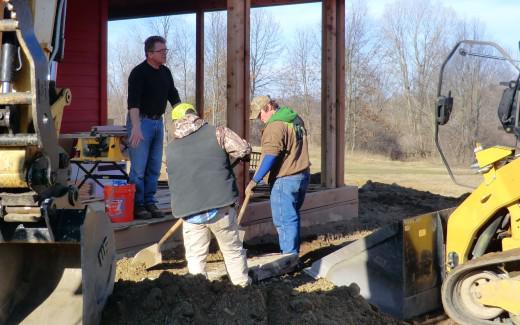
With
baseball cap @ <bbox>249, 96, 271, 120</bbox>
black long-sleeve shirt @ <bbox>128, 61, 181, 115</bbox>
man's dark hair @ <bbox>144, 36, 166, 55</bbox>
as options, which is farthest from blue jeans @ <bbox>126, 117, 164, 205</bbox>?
baseball cap @ <bbox>249, 96, 271, 120</bbox>

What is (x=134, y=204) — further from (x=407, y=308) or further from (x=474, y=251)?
(x=474, y=251)

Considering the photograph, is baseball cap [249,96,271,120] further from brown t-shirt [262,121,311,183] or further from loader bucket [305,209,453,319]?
loader bucket [305,209,453,319]

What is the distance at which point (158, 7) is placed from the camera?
1352cm

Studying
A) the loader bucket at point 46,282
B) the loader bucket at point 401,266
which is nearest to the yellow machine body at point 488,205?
the loader bucket at point 401,266

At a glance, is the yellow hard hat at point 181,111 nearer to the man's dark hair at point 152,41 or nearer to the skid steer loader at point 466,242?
the man's dark hair at point 152,41

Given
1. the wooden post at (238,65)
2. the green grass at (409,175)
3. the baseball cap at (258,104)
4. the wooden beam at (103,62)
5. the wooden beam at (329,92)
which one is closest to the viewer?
the baseball cap at (258,104)

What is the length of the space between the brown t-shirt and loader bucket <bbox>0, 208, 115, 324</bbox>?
2.83 meters

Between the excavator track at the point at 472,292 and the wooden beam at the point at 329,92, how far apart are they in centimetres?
451

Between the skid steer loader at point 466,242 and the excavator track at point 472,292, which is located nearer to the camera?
the skid steer loader at point 466,242

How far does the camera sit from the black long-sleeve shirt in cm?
650

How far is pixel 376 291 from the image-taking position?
18.2 feet

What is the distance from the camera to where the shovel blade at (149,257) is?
20.2 feet

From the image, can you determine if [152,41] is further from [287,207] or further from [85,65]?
[85,65]

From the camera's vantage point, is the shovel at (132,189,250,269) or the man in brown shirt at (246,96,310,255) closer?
the shovel at (132,189,250,269)
